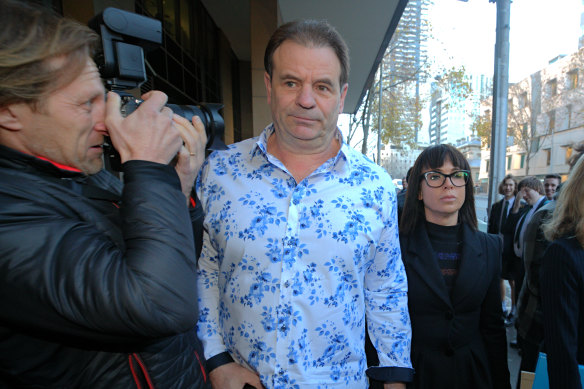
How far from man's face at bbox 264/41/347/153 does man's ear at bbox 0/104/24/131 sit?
0.85 m

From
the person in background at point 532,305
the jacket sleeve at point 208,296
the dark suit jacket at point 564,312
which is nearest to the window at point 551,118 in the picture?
the person in background at point 532,305

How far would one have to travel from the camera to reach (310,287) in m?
Answer: 1.20

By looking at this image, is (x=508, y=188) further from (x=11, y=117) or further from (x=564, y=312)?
(x=11, y=117)

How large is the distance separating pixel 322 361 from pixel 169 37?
690 cm

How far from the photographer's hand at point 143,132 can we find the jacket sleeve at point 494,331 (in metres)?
1.93

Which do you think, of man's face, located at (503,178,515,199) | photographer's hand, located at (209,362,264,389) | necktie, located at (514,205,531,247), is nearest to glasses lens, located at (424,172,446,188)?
photographer's hand, located at (209,362,264,389)

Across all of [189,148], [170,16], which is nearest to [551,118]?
[170,16]

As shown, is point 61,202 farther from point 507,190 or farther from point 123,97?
point 507,190

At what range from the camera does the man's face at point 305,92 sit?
4.14ft

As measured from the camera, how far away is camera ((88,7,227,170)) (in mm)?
859

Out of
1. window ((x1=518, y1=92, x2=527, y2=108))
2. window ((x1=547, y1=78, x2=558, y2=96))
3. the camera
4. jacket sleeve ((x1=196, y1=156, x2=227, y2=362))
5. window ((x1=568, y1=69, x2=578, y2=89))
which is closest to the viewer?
the camera

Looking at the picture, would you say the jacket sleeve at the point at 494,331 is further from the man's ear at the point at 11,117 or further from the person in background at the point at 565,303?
the man's ear at the point at 11,117

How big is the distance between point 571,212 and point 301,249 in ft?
4.95

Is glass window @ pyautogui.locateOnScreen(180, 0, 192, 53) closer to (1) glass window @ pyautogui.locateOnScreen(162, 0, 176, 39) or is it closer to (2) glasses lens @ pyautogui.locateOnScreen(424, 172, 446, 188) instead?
(1) glass window @ pyautogui.locateOnScreen(162, 0, 176, 39)
